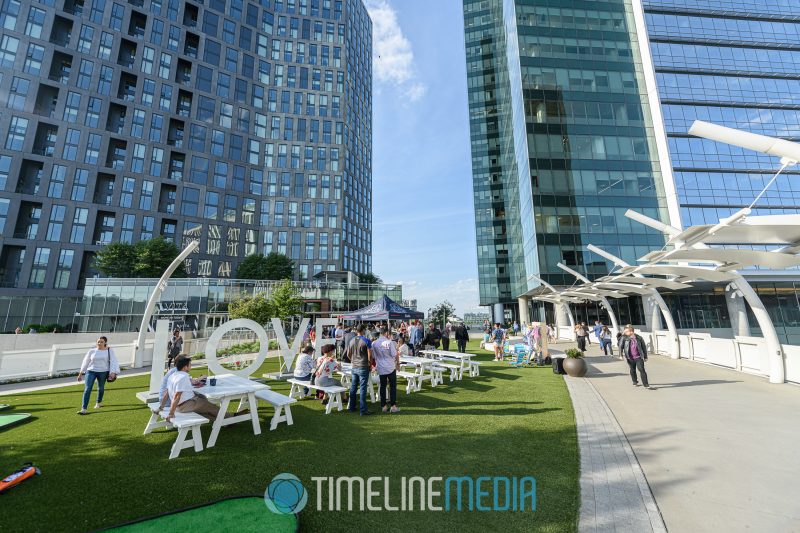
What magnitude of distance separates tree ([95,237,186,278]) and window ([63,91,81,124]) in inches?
919

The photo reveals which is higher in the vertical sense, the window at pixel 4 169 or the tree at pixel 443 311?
the window at pixel 4 169

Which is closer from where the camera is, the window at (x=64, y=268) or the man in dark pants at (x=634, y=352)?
the man in dark pants at (x=634, y=352)

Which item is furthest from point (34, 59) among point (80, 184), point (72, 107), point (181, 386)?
point (181, 386)

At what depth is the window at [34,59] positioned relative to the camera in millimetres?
45406

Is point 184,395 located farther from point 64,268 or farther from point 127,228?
point 127,228

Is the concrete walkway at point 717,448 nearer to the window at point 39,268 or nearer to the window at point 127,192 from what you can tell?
the window at point 39,268

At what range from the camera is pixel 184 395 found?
557 cm

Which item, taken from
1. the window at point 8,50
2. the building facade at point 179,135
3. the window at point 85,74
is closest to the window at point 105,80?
the building facade at point 179,135

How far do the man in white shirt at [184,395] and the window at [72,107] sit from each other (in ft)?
212

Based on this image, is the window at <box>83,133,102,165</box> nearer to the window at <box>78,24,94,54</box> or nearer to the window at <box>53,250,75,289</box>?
the window at <box>78,24,94,54</box>

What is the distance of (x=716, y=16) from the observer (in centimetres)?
4031

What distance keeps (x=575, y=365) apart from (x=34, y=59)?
74474 mm

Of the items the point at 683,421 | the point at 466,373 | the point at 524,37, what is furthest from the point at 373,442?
A: the point at 524,37

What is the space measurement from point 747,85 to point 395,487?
58966 mm
